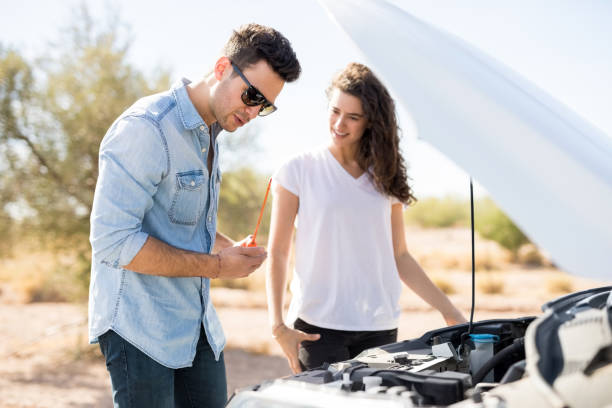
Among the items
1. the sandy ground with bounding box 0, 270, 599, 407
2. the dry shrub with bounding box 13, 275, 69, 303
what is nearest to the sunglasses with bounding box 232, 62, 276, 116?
the sandy ground with bounding box 0, 270, 599, 407

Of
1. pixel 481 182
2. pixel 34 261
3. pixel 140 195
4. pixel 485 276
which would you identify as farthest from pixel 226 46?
pixel 485 276

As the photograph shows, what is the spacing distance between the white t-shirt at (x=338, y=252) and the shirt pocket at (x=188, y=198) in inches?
23.3

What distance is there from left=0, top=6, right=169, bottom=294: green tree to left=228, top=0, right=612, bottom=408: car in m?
6.64

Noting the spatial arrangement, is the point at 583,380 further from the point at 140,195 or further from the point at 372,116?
the point at 372,116

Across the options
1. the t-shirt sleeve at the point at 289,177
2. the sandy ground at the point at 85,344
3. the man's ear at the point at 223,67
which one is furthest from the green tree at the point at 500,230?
the man's ear at the point at 223,67

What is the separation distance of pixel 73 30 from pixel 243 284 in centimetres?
708

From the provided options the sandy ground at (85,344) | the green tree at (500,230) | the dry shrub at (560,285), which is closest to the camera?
the sandy ground at (85,344)

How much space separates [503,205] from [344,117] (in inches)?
60.6

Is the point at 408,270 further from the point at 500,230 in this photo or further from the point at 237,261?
the point at 500,230

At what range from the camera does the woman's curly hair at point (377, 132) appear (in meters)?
2.85

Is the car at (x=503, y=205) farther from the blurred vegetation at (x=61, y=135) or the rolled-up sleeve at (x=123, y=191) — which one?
the blurred vegetation at (x=61, y=135)

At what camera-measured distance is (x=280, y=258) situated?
274 cm

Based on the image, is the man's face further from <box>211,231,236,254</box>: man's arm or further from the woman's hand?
the woman's hand

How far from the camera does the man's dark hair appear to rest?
2.22 meters
